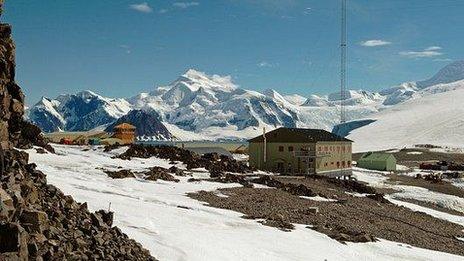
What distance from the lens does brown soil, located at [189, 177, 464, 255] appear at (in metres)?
32.8

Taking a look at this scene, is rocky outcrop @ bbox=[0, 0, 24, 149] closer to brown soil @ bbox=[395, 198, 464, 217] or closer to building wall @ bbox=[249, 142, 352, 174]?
brown soil @ bbox=[395, 198, 464, 217]

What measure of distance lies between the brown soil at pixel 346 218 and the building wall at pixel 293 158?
33.0m

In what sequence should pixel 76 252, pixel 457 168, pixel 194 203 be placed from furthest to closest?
pixel 457 168, pixel 194 203, pixel 76 252

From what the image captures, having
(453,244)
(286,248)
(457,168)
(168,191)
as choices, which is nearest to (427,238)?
(453,244)

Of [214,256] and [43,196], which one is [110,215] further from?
[214,256]

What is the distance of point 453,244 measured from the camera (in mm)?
35688

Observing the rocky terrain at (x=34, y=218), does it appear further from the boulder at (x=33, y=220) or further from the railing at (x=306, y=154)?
the railing at (x=306, y=154)

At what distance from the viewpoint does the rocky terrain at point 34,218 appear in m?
13.7

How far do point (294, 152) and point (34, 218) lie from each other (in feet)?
233

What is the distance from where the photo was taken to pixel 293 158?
84.3 m

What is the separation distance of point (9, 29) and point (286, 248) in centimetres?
1562

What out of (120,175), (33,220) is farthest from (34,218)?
(120,175)

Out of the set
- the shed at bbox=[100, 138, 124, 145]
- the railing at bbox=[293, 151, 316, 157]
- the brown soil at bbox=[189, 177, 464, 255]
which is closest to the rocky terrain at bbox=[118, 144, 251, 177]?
the railing at bbox=[293, 151, 316, 157]

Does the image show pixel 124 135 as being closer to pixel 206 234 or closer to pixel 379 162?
pixel 379 162
